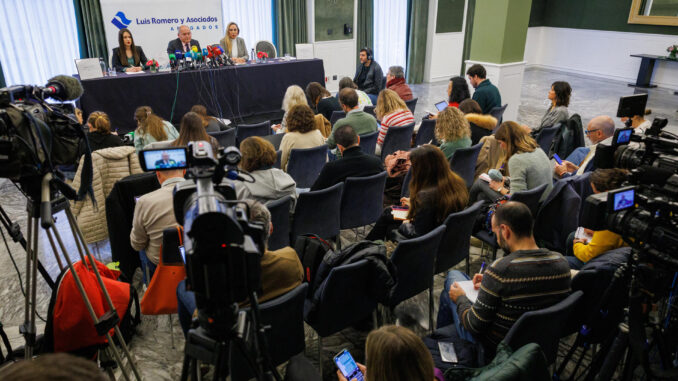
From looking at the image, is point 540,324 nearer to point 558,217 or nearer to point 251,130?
point 558,217

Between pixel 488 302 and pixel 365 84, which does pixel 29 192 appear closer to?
pixel 488 302

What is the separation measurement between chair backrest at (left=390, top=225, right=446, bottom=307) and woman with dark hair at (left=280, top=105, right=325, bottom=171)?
1965 millimetres

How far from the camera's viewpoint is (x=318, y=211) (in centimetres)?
322

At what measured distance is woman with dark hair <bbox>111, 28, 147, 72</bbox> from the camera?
21.6 feet

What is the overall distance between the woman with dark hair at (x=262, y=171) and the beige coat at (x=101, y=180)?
3.77ft

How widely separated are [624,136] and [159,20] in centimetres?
768

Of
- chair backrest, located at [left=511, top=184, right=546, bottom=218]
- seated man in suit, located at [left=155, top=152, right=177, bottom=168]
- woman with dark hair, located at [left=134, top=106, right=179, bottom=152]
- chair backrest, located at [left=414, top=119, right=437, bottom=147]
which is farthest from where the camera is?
chair backrest, located at [left=414, top=119, right=437, bottom=147]

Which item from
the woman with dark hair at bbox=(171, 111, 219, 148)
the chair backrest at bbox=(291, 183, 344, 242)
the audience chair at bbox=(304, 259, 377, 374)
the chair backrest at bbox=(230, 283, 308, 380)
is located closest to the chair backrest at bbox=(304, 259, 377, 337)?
the audience chair at bbox=(304, 259, 377, 374)

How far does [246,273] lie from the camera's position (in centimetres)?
114

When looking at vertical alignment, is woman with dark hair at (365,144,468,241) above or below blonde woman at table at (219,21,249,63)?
below

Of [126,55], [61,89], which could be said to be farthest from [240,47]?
[61,89]

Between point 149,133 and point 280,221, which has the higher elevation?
point 149,133

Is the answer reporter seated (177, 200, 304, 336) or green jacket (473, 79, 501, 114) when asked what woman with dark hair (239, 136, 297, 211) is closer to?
reporter seated (177, 200, 304, 336)

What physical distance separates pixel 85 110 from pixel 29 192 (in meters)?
5.08
